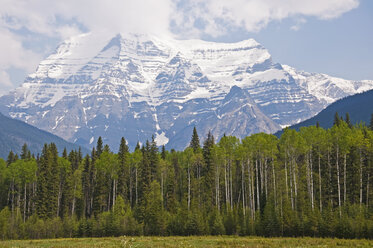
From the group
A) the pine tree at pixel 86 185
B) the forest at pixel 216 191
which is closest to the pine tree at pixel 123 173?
the forest at pixel 216 191

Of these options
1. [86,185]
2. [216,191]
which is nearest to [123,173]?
[86,185]

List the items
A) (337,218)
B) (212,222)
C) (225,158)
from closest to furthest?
(337,218)
(212,222)
(225,158)

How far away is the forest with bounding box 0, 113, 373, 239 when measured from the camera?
71.8 m

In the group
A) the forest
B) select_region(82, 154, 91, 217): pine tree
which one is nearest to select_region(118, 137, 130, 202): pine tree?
the forest

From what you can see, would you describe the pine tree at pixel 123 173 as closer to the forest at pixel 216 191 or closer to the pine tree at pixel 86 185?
the forest at pixel 216 191

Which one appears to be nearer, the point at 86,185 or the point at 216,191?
Result: the point at 216,191

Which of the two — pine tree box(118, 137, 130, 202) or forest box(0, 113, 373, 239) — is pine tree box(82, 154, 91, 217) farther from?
pine tree box(118, 137, 130, 202)

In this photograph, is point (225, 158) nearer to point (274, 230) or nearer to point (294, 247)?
point (274, 230)

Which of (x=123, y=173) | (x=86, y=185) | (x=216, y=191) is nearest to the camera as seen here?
(x=216, y=191)

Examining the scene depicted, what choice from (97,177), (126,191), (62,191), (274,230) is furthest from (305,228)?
(62,191)

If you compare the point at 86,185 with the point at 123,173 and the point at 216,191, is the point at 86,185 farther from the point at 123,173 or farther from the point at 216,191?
the point at 216,191

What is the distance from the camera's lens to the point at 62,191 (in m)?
109

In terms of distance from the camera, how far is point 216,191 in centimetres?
8962

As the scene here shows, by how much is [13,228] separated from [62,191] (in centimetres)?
2179
